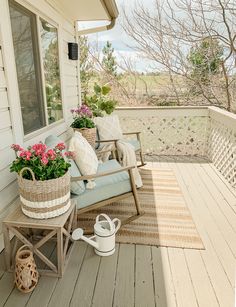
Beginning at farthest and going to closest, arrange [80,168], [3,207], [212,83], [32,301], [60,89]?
[212,83], [60,89], [80,168], [3,207], [32,301]

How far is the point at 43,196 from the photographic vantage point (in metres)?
1.67

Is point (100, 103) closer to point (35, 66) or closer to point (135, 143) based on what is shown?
point (135, 143)

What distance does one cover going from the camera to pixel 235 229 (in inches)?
93.4

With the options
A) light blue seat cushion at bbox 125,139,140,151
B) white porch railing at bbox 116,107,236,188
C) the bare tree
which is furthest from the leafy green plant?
the bare tree

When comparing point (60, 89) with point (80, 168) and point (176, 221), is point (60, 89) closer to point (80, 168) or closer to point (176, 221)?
point (80, 168)

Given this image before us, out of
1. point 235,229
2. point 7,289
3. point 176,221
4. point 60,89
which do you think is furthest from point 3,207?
point 235,229

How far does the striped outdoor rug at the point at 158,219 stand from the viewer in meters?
2.20

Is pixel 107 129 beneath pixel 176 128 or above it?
above

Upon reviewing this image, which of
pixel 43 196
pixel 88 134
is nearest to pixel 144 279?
pixel 43 196

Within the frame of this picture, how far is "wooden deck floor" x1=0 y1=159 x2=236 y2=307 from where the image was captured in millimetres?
1586

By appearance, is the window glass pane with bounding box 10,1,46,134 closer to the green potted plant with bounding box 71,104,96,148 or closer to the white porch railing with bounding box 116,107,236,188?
the green potted plant with bounding box 71,104,96,148

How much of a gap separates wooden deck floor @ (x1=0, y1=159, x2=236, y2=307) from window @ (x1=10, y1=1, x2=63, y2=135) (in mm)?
1394

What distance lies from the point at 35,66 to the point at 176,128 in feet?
9.97

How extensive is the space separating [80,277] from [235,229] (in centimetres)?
155
